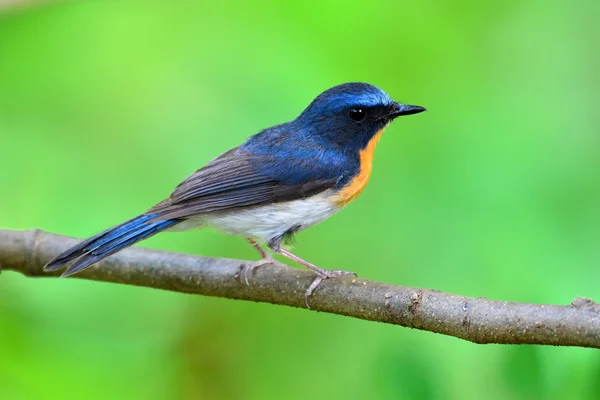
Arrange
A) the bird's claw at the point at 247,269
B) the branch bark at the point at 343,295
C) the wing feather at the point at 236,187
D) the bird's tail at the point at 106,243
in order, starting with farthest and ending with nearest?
the wing feather at the point at 236,187 → the bird's claw at the point at 247,269 → the bird's tail at the point at 106,243 → the branch bark at the point at 343,295

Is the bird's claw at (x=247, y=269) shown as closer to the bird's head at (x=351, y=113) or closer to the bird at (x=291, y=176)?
the bird at (x=291, y=176)

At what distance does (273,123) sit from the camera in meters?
4.67

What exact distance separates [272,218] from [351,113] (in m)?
0.79

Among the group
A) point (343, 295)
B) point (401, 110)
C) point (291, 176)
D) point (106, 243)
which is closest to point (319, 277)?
point (343, 295)

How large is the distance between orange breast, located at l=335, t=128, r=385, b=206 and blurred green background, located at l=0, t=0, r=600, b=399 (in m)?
0.08

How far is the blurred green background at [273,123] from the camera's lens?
12.5ft

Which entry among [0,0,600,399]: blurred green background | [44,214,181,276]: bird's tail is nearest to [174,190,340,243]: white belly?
[0,0,600,399]: blurred green background

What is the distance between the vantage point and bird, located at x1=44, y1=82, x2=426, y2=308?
4117 mm

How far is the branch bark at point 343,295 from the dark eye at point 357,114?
1.04 metres

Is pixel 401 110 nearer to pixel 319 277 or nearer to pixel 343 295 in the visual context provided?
pixel 319 277

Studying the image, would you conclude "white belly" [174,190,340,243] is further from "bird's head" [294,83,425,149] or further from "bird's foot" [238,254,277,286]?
"bird's head" [294,83,425,149]

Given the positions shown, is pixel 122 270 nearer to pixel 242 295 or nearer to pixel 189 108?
pixel 242 295

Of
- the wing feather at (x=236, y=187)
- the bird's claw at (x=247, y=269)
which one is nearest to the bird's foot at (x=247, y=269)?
the bird's claw at (x=247, y=269)

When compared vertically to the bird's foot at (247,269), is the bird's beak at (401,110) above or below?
above
